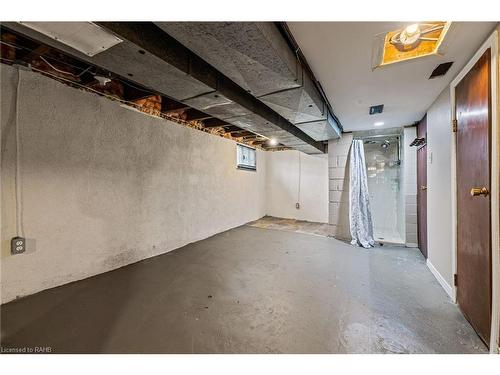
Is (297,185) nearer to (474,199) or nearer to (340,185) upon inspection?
(340,185)

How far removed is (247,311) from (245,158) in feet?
12.9

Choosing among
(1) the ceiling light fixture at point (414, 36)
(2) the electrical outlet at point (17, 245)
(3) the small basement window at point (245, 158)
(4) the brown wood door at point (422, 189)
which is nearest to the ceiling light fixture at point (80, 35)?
(2) the electrical outlet at point (17, 245)

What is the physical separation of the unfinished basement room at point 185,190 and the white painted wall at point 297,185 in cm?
215

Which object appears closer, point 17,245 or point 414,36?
point 414,36

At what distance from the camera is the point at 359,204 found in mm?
3555

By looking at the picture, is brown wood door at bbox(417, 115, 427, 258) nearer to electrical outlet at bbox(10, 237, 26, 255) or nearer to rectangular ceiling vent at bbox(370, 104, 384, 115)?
rectangular ceiling vent at bbox(370, 104, 384, 115)

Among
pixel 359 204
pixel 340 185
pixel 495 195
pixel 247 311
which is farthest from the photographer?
pixel 340 185

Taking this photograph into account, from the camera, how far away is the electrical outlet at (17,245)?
1666 mm

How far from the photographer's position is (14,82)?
170cm

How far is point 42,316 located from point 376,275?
124 inches

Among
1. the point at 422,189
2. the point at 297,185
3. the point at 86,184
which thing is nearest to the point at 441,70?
the point at 422,189

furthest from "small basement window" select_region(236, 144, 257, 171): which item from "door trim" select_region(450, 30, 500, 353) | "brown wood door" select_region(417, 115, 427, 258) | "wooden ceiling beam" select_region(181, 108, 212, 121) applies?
"door trim" select_region(450, 30, 500, 353)
